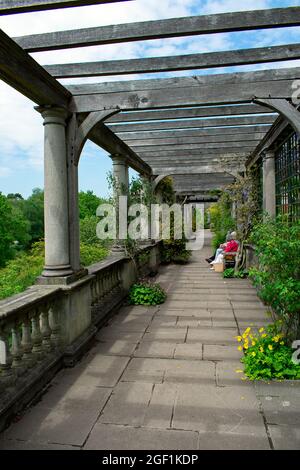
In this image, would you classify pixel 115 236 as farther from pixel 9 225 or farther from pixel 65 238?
pixel 9 225

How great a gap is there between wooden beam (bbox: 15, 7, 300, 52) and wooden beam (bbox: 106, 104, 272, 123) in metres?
2.02

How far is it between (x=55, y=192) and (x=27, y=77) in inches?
50.2

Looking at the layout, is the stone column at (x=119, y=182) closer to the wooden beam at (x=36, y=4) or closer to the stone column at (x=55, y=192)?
the stone column at (x=55, y=192)

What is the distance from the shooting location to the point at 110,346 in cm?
452

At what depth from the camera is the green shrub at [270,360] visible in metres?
3.48

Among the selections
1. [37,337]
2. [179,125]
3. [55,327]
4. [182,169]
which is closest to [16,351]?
[37,337]

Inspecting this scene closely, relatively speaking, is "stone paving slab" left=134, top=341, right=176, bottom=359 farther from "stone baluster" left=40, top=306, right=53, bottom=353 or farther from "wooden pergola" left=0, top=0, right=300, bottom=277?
"wooden pergola" left=0, top=0, right=300, bottom=277

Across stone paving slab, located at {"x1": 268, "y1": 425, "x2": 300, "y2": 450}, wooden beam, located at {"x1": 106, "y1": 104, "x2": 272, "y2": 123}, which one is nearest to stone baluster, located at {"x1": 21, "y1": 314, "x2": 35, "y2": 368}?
stone paving slab, located at {"x1": 268, "y1": 425, "x2": 300, "y2": 450}

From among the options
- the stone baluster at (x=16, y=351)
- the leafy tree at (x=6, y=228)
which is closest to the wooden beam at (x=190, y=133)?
the stone baluster at (x=16, y=351)

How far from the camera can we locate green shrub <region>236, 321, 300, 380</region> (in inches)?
137

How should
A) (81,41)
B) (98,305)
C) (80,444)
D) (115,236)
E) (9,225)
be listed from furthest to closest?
(9,225)
(115,236)
(98,305)
(81,41)
(80,444)

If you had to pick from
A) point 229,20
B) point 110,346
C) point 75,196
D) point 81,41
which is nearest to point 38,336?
point 110,346

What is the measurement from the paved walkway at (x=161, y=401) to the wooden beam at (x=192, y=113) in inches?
128

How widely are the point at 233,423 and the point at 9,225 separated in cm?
3451
